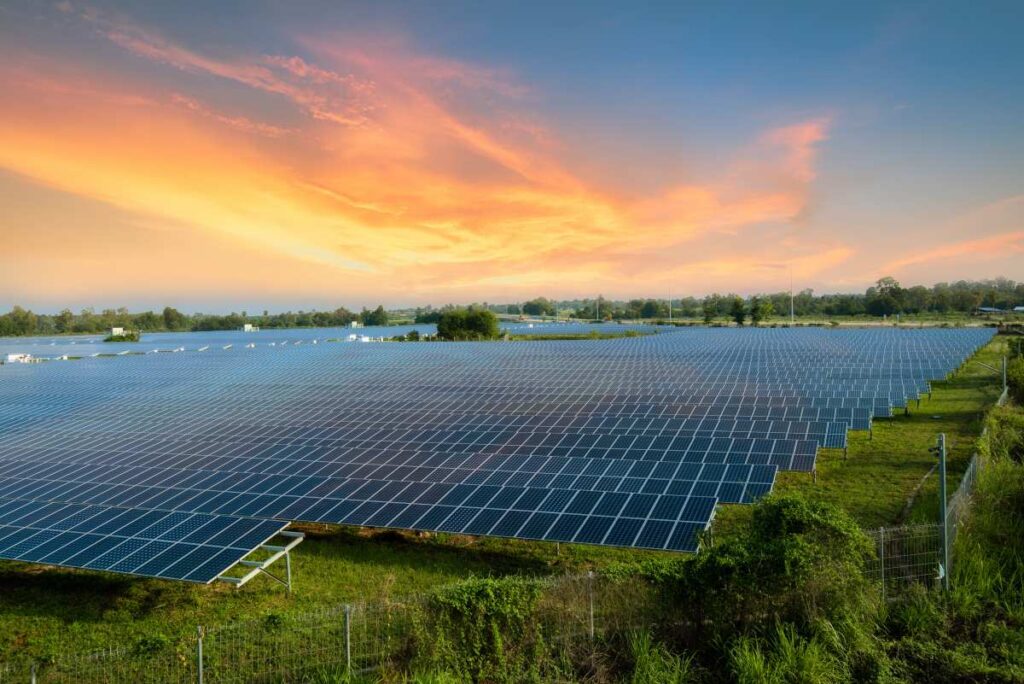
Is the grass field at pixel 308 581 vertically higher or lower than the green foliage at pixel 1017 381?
lower

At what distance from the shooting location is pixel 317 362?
5909 centimetres

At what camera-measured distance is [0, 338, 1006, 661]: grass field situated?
14266mm

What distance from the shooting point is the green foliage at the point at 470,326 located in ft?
371

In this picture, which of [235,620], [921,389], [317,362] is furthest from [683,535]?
[317,362]

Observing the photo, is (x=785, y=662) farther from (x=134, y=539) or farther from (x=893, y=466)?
(x=893, y=466)

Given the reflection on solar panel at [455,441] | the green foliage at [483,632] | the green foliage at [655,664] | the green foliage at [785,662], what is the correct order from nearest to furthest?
the green foliage at [785,662] → the green foliage at [655,664] → the green foliage at [483,632] → the reflection on solar panel at [455,441]

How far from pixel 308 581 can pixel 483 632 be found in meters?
7.79

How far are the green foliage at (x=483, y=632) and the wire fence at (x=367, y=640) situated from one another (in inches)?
10.2

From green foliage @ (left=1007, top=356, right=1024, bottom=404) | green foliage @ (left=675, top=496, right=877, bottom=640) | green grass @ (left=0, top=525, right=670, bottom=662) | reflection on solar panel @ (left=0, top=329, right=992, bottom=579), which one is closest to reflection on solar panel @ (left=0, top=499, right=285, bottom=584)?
reflection on solar panel @ (left=0, top=329, right=992, bottom=579)

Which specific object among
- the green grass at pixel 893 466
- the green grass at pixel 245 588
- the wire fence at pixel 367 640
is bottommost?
the green grass at pixel 245 588

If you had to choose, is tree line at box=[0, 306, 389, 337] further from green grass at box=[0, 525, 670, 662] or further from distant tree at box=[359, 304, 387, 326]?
green grass at box=[0, 525, 670, 662]

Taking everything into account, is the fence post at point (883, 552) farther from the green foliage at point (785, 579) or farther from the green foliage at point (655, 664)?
the green foliage at point (655, 664)

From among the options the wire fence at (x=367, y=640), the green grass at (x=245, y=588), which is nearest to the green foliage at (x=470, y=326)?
the green grass at (x=245, y=588)

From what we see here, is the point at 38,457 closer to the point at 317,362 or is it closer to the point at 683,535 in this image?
the point at 683,535
